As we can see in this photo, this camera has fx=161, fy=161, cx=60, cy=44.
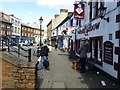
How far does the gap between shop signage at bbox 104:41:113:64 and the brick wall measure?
406 cm

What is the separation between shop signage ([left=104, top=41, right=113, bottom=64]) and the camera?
7.59m

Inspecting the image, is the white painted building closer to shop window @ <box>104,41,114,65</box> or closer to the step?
shop window @ <box>104,41,114,65</box>

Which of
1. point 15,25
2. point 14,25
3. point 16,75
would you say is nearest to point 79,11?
point 16,75

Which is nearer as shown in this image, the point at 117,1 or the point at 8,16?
the point at 117,1

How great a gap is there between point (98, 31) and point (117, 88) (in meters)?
4.22

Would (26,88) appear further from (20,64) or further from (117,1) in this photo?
(117,1)

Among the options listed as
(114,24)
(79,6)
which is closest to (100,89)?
(114,24)

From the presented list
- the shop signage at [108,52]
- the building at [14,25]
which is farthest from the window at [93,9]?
the building at [14,25]

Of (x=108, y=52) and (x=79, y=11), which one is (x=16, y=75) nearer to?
(x=108, y=52)

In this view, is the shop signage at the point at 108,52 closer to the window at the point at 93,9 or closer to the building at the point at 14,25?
the window at the point at 93,9

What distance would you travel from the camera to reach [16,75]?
210 inches

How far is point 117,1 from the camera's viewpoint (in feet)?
22.9

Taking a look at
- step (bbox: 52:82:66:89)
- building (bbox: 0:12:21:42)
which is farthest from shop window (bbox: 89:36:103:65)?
building (bbox: 0:12:21:42)

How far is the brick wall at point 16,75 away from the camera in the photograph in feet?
17.5
